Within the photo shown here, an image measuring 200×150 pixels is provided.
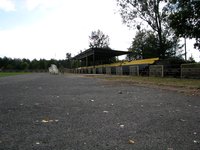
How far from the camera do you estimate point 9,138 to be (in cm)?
353

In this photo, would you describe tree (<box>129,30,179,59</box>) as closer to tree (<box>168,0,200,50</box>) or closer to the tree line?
tree (<box>168,0,200,50</box>)

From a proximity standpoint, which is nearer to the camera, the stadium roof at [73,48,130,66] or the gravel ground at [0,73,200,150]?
the gravel ground at [0,73,200,150]

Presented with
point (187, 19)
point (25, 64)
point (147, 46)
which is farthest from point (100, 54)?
point (25, 64)

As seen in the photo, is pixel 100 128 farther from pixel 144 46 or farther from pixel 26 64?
pixel 26 64

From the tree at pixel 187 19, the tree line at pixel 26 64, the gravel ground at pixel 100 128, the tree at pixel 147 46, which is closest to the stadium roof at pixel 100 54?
the tree at pixel 147 46

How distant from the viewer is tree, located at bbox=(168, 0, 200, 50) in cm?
2256

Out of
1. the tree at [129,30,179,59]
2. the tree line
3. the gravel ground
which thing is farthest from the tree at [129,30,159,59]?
the gravel ground

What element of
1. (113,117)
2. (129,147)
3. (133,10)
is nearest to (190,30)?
(133,10)

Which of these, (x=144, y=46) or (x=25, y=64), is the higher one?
(x=144, y=46)

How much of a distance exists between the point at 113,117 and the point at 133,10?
1364 inches

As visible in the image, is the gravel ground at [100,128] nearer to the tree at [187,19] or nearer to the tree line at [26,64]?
the tree at [187,19]

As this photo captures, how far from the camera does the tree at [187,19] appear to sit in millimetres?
22562

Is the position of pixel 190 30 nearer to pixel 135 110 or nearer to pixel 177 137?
pixel 135 110

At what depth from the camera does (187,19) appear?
23.0 metres
